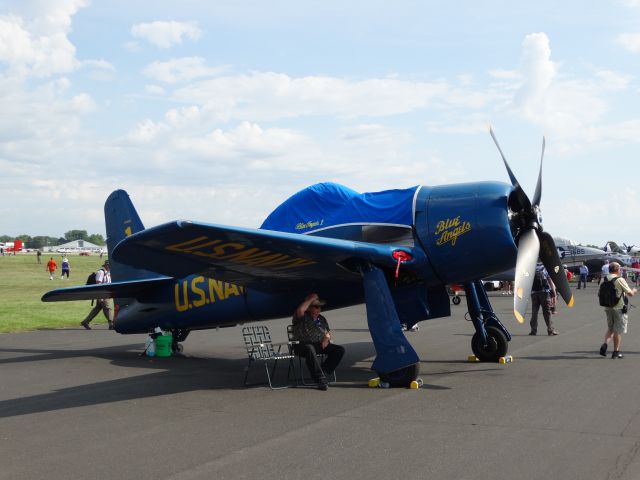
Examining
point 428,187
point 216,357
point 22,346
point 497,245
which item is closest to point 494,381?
point 497,245

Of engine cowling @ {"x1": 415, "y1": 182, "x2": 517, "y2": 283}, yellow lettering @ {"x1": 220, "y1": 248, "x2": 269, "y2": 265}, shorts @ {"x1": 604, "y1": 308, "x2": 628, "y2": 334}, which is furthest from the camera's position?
shorts @ {"x1": 604, "y1": 308, "x2": 628, "y2": 334}

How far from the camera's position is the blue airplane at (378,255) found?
895cm

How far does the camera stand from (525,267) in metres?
9.73

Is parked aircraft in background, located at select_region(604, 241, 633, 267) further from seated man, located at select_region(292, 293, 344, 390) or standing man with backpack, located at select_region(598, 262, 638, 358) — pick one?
seated man, located at select_region(292, 293, 344, 390)

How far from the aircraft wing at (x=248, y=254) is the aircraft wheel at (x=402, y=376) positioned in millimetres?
1528

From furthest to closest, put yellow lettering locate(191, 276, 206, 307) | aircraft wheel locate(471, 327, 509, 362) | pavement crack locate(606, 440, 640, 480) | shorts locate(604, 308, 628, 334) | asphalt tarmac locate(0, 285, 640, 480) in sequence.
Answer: yellow lettering locate(191, 276, 206, 307) < shorts locate(604, 308, 628, 334) < aircraft wheel locate(471, 327, 509, 362) < asphalt tarmac locate(0, 285, 640, 480) < pavement crack locate(606, 440, 640, 480)

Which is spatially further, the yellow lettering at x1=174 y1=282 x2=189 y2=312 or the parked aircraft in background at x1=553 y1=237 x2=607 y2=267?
the parked aircraft in background at x1=553 y1=237 x2=607 y2=267

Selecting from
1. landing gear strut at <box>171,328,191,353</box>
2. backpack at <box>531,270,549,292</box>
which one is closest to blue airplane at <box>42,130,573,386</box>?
landing gear strut at <box>171,328,191,353</box>

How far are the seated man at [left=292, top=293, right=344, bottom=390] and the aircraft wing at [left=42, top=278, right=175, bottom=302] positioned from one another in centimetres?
390

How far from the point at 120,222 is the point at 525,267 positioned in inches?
343

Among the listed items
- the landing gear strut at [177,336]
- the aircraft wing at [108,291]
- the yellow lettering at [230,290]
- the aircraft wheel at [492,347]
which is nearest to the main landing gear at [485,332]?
the aircraft wheel at [492,347]

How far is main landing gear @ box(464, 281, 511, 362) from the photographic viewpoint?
11.8 meters

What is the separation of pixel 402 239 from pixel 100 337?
1008cm

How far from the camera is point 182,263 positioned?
944 cm
